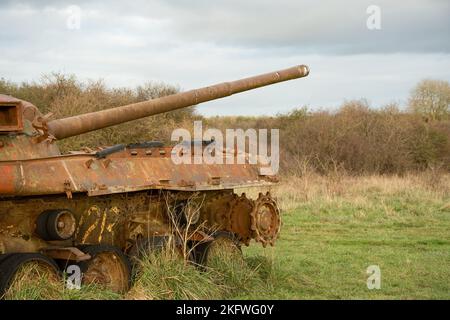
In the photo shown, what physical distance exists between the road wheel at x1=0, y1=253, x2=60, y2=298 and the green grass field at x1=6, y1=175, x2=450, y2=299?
0.10 metres

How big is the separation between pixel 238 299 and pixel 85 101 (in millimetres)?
15006

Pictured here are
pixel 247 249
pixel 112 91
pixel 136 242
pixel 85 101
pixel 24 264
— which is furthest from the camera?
pixel 112 91

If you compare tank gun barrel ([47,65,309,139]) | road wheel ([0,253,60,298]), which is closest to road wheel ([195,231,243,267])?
tank gun barrel ([47,65,309,139])

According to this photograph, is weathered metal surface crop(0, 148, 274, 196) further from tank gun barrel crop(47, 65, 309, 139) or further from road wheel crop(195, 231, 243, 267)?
road wheel crop(195, 231, 243, 267)

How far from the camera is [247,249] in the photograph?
39.4 feet

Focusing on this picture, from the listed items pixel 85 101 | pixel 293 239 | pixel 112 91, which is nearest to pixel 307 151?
pixel 112 91

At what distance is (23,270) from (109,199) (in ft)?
Result: 6.16

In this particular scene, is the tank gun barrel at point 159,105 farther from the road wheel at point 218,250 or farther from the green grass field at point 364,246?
the green grass field at point 364,246

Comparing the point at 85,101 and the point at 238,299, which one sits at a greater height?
the point at 85,101

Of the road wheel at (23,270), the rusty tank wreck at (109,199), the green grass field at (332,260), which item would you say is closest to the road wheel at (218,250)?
the rusty tank wreck at (109,199)

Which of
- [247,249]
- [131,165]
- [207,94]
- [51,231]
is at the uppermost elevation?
[207,94]

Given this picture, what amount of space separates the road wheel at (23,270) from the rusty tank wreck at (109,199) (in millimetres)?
13

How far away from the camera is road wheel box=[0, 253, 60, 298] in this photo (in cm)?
654

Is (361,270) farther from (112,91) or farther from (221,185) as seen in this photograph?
(112,91)
